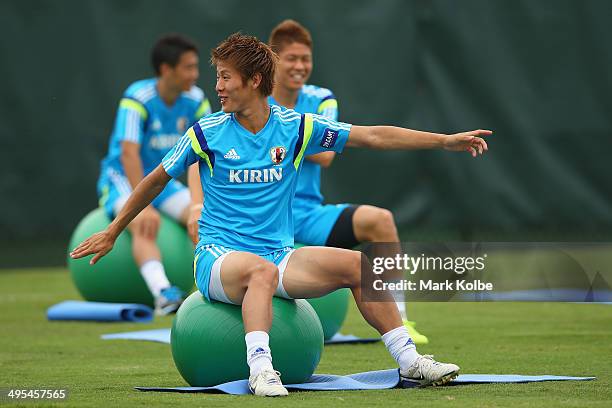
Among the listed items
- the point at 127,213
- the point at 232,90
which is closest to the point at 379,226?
the point at 232,90

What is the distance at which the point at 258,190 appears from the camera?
5.23 meters

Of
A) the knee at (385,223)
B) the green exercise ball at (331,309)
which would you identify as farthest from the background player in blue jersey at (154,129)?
the knee at (385,223)

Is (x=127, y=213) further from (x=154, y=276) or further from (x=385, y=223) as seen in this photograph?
(x=154, y=276)

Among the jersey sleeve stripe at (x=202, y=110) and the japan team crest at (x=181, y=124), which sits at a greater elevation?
the jersey sleeve stripe at (x=202, y=110)

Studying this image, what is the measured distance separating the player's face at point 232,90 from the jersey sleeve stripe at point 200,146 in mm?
158

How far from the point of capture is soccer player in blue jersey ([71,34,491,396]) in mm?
5094

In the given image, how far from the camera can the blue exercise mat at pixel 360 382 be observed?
4988 millimetres

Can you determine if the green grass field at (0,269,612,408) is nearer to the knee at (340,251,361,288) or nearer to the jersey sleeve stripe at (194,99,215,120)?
the knee at (340,251,361,288)

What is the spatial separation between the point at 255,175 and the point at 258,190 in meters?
0.07

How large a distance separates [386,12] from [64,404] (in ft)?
25.2

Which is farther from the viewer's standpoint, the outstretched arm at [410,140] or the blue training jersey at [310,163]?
the blue training jersey at [310,163]

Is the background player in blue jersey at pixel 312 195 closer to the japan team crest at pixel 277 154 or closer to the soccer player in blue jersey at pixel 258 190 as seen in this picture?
the soccer player in blue jersey at pixel 258 190

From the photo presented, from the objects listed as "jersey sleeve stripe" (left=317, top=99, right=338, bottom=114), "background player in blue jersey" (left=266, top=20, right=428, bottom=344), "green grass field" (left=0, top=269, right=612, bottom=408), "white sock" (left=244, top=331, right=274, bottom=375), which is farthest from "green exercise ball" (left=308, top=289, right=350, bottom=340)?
"white sock" (left=244, top=331, right=274, bottom=375)

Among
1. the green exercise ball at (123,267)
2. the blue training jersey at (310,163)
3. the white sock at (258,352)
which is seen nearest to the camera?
the white sock at (258,352)
